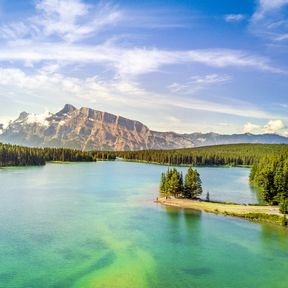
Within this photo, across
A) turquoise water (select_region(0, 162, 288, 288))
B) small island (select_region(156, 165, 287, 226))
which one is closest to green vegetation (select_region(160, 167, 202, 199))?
small island (select_region(156, 165, 287, 226))

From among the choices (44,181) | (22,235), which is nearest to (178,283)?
(22,235)

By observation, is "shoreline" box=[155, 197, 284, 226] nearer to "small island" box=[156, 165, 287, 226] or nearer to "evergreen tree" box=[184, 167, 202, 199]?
"small island" box=[156, 165, 287, 226]

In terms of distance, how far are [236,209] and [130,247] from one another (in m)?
35.8

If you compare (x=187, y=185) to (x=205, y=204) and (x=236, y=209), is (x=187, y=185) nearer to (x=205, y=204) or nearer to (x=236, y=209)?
(x=205, y=204)

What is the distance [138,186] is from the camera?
433ft

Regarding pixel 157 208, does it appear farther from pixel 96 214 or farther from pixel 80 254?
pixel 80 254

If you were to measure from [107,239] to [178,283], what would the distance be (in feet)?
65.3

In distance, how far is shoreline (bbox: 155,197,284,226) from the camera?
76.1 m

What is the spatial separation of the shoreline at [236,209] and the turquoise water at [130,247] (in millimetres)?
3485

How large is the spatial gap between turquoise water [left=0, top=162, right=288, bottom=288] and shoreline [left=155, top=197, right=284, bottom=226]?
3.48m

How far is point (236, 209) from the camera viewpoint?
84.1m

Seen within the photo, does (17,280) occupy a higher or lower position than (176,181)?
lower

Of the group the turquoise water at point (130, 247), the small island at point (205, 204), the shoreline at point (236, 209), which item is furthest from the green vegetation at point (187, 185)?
the turquoise water at point (130, 247)

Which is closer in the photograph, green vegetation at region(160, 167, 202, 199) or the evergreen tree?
the evergreen tree
